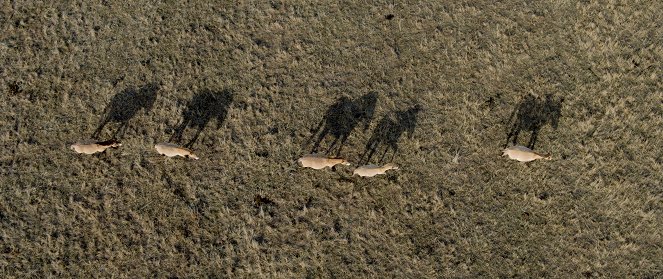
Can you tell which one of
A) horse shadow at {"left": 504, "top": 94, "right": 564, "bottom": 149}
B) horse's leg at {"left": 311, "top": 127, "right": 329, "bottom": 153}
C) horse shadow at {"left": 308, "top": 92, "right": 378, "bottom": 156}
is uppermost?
horse shadow at {"left": 504, "top": 94, "right": 564, "bottom": 149}

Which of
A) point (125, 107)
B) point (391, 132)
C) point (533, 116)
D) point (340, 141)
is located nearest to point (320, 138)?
point (340, 141)

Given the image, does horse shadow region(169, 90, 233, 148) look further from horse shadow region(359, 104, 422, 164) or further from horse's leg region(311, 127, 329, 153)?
horse shadow region(359, 104, 422, 164)

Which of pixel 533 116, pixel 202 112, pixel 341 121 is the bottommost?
pixel 202 112

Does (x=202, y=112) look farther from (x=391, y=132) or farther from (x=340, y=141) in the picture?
(x=391, y=132)

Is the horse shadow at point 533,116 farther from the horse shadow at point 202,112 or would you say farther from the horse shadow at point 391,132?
the horse shadow at point 202,112

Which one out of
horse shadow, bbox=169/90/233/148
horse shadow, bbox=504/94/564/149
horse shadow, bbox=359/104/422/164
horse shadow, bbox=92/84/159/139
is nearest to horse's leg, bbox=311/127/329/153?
horse shadow, bbox=359/104/422/164
